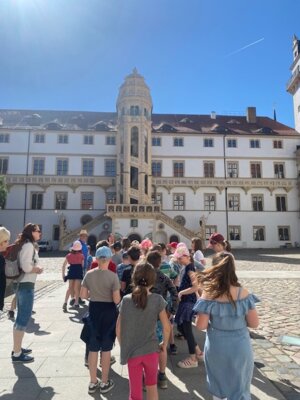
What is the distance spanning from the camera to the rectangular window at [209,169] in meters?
42.8

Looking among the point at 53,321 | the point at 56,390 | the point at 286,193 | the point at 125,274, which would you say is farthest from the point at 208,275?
the point at 286,193

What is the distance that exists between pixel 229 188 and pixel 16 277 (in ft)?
129

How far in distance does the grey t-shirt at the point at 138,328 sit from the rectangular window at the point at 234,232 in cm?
3926

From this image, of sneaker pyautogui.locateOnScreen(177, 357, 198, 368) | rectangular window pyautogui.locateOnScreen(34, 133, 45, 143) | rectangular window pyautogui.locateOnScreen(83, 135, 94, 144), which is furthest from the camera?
rectangular window pyautogui.locateOnScreen(83, 135, 94, 144)

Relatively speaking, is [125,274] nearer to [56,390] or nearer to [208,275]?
[56,390]

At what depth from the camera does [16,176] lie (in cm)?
4100

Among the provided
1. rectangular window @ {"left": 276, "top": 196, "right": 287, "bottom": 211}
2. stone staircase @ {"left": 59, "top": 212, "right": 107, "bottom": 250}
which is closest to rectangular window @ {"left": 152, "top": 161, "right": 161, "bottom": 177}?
stone staircase @ {"left": 59, "top": 212, "right": 107, "bottom": 250}

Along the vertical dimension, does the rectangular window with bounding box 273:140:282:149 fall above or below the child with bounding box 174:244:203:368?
above

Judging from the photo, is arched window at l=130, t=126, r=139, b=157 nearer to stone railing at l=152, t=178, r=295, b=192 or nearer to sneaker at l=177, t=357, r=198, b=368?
stone railing at l=152, t=178, r=295, b=192

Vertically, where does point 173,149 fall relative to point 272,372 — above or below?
above

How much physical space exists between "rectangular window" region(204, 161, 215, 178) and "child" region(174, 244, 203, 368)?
38005mm

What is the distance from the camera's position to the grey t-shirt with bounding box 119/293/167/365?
11.1 feet

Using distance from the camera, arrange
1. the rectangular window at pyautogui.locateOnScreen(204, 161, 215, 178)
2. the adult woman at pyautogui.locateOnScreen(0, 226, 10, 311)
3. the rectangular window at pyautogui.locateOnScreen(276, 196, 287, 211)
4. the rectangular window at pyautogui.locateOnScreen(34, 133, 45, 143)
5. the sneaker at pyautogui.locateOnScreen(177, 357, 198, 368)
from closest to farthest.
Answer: the adult woman at pyautogui.locateOnScreen(0, 226, 10, 311)
the sneaker at pyautogui.locateOnScreen(177, 357, 198, 368)
the rectangular window at pyautogui.locateOnScreen(34, 133, 45, 143)
the rectangular window at pyautogui.locateOnScreen(276, 196, 287, 211)
the rectangular window at pyautogui.locateOnScreen(204, 161, 215, 178)

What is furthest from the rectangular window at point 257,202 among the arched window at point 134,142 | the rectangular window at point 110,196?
the rectangular window at point 110,196
